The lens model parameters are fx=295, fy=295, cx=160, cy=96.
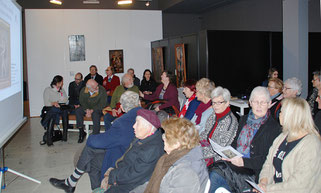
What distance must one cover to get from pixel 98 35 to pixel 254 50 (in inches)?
232

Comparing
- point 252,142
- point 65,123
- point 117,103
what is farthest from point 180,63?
point 252,142

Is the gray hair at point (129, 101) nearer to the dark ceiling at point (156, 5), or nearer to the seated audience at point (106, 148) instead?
the seated audience at point (106, 148)

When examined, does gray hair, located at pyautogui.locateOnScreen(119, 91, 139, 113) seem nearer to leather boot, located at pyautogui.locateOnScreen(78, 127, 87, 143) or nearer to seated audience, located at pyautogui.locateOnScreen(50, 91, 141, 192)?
seated audience, located at pyautogui.locateOnScreen(50, 91, 141, 192)

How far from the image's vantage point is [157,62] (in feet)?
35.6

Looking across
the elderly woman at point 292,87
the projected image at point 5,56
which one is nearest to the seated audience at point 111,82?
the projected image at point 5,56

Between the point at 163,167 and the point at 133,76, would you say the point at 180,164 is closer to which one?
the point at 163,167

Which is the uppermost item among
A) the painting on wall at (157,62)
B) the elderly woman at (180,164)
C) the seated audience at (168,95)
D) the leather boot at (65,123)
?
the painting on wall at (157,62)

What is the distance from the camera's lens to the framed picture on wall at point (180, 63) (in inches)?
327

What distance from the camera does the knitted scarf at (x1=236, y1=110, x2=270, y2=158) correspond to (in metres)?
2.98

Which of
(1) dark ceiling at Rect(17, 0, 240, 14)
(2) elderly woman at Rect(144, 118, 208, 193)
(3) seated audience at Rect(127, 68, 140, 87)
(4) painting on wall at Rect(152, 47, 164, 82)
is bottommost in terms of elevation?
(2) elderly woman at Rect(144, 118, 208, 193)

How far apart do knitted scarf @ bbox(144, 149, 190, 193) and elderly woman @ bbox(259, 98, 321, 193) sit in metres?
0.80

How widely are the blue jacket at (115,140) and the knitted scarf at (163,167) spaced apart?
1027 millimetres

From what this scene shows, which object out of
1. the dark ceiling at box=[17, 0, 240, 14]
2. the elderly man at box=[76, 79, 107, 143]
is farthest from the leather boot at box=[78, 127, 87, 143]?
the dark ceiling at box=[17, 0, 240, 14]

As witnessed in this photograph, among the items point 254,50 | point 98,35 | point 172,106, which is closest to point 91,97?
point 172,106
